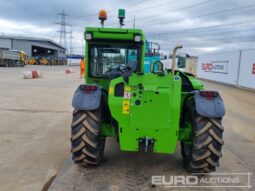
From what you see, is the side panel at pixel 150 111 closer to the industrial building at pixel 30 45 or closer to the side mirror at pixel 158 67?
the side mirror at pixel 158 67

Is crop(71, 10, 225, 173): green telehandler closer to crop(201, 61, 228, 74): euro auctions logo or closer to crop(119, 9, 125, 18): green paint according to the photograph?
crop(119, 9, 125, 18): green paint

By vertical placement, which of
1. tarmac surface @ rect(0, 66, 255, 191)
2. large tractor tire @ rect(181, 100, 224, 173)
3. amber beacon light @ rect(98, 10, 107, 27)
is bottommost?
tarmac surface @ rect(0, 66, 255, 191)

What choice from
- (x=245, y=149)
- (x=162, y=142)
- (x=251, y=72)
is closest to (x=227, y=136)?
(x=245, y=149)

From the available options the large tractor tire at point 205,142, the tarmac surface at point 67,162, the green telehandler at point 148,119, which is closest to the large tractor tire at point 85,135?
the green telehandler at point 148,119

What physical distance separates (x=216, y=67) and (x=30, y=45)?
5599 cm

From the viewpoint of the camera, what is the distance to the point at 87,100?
450 centimetres

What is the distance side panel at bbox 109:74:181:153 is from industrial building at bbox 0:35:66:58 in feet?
204

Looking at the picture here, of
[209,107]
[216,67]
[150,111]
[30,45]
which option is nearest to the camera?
[150,111]

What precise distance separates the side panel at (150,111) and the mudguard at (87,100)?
267 millimetres

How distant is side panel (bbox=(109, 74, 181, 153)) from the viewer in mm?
4277

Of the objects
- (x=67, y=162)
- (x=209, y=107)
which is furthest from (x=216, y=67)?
(x=67, y=162)

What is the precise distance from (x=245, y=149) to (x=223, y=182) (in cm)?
217

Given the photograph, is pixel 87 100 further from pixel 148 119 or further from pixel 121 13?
pixel 121 13

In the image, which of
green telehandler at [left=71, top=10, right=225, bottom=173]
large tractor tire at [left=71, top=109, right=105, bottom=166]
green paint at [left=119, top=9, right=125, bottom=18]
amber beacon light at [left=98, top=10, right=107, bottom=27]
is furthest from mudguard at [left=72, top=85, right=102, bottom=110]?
green paint at [left=119, top=9, right=125, bottom=18]
